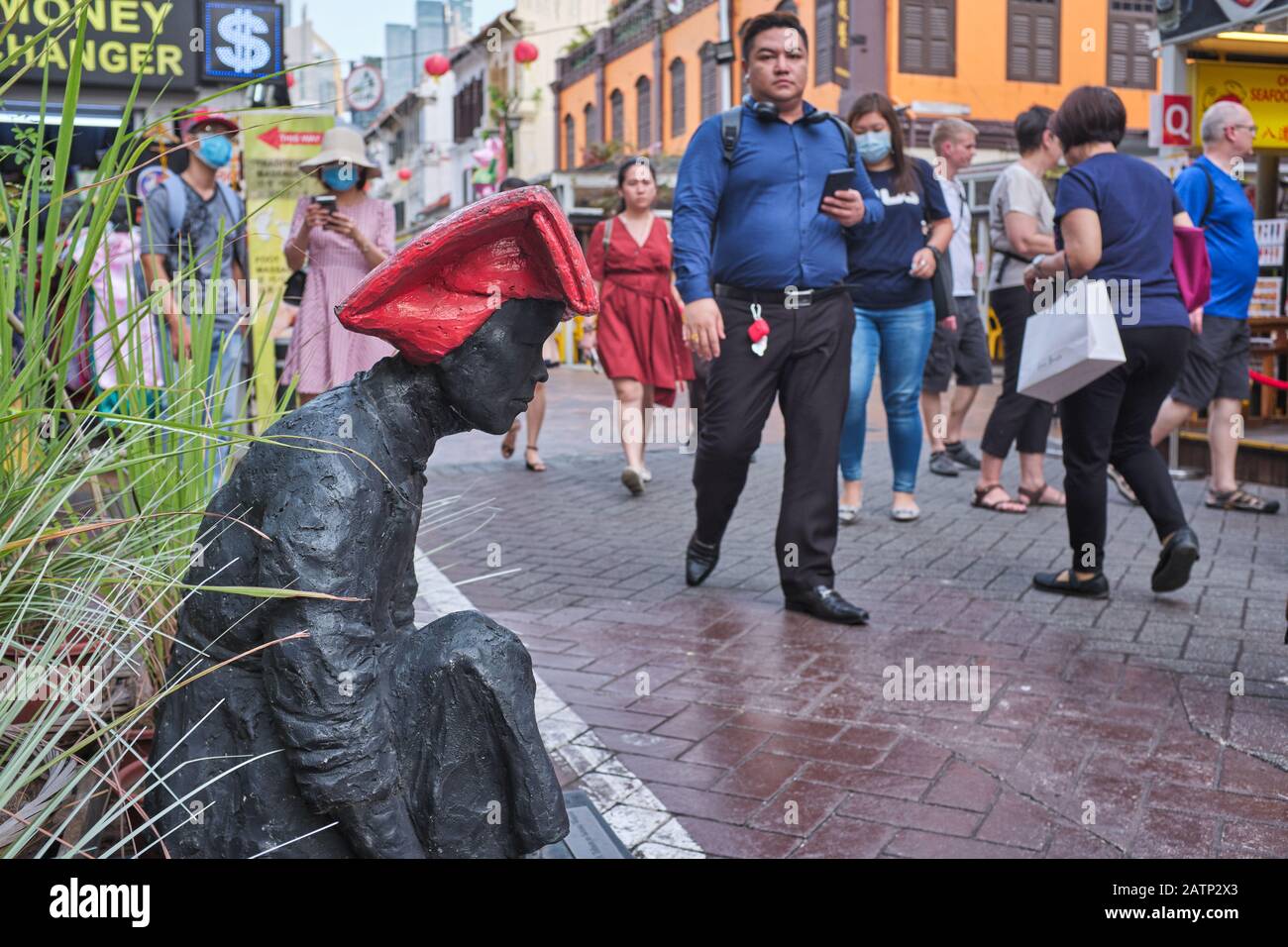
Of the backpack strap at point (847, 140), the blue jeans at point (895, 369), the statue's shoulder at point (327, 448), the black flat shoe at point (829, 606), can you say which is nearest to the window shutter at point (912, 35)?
the blue jeans at point (895, 369)

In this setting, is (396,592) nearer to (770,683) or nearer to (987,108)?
(770,683)

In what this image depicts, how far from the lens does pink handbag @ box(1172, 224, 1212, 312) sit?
5535 mm

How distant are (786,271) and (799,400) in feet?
1.62

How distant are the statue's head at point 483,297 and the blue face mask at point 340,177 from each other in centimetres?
443

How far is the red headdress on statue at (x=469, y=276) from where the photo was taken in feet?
6.42

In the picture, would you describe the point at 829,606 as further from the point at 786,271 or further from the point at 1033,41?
the point at 1033,41

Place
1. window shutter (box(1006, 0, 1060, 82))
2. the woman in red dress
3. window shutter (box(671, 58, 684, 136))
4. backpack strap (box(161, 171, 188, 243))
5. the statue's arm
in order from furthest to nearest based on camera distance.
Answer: window shutter (box(671, 58, 684, 136)) < window shutter (box(1006, 0, 1060, 82)) < the woman in red dress < backpack strap (box(161, 171, 188, 243)) < the statue's arm

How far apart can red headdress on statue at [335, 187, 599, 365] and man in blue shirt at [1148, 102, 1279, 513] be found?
595 cm

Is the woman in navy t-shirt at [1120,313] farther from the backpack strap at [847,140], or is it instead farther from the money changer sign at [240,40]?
the money changer sign at [240,40]

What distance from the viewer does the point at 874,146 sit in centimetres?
670

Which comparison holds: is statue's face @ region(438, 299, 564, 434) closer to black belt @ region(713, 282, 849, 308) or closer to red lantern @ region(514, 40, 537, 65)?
black belt @ region(713, 282, 849, 308)

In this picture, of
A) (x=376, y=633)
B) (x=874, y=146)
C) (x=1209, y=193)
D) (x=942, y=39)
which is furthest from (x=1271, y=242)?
(x=942, y=39)

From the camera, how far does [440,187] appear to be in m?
63.0

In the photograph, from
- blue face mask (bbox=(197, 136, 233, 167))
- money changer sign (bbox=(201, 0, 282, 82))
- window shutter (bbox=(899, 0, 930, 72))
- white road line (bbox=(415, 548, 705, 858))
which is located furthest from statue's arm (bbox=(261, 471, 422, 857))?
window shutter (bbox=(899, 0, 930, 72))
